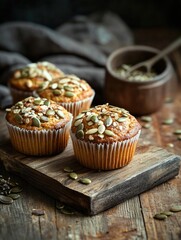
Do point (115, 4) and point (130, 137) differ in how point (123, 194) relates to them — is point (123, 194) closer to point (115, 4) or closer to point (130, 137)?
point (130, 137)

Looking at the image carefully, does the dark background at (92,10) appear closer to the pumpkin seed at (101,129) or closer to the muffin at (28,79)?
the muffin at (28,79)

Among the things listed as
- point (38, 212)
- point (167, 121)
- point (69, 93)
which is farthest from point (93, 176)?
point (167, 121)

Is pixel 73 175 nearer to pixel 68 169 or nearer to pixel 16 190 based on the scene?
pixel 68 169

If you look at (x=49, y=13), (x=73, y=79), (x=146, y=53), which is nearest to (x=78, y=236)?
(x=73, y=79)

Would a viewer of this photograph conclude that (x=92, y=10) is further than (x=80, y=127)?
Yes

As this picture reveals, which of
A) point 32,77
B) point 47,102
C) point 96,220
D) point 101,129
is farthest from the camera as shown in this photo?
point 32,77

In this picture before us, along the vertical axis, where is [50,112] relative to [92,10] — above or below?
above
